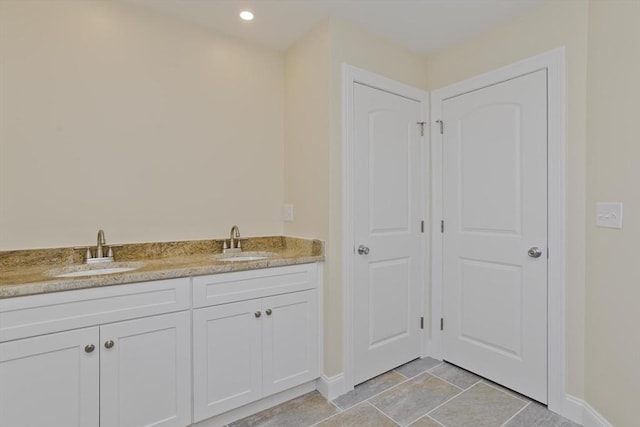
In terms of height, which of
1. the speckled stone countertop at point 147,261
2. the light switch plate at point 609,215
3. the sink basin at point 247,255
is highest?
the light switch plate at point 609,215

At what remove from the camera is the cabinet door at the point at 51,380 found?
1.25m

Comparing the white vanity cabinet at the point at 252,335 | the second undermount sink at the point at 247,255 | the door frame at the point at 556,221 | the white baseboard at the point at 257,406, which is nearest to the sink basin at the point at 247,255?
the second undermount sink at the point at 247,255

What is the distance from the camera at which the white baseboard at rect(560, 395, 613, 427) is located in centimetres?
163

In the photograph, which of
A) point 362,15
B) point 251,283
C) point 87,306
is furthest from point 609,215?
point 87,306

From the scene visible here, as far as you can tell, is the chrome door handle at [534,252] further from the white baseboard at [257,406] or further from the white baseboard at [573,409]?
the white baseboard at [257,406]

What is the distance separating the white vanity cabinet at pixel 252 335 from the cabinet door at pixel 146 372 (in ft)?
0.24

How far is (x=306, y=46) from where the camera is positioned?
7.41ft

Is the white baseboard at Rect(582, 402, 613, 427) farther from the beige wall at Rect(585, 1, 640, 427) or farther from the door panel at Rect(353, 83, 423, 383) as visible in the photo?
the door panel at Rect(353, 83, 423, 383)

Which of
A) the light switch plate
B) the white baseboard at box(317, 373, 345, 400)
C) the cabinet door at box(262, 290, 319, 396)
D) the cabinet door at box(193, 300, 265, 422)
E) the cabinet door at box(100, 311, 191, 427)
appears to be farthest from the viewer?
the white baseboard at box(317, 373, 345, 400)

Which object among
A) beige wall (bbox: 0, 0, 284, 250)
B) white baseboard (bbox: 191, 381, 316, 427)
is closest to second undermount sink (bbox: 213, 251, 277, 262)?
beige wall (bbox: 0, 0, 284, 250)

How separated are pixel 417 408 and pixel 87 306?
6.02ft

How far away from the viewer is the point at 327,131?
2.05 meters

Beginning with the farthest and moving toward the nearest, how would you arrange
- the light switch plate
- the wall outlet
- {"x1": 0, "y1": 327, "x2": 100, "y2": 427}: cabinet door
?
the wall outlet → the light switch plate → {"x1": 0, "y1": 327, "x2": 100, "y2": 427}: cabinet door

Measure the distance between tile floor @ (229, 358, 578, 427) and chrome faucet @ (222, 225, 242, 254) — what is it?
1025mm
